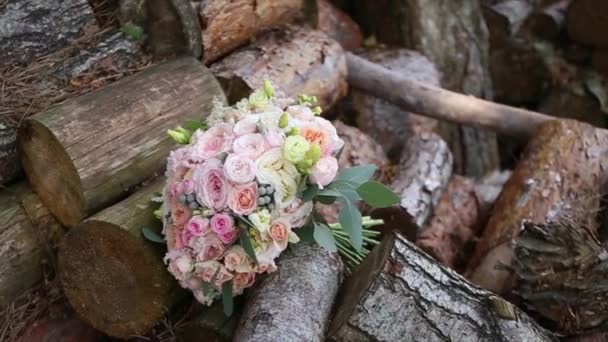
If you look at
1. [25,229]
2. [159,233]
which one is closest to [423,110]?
[159,233]

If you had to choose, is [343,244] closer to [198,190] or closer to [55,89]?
[198,190]

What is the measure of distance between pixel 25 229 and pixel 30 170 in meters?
0.18

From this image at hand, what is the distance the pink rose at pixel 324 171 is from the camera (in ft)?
6.64

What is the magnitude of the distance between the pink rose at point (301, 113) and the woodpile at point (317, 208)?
37cm

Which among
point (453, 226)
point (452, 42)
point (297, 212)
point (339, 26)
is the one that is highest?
point (297, 212)

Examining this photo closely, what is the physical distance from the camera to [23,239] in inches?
91.7

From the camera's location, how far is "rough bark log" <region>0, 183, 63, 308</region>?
2295 mm

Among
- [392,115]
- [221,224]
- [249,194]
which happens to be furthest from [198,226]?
[392,115]

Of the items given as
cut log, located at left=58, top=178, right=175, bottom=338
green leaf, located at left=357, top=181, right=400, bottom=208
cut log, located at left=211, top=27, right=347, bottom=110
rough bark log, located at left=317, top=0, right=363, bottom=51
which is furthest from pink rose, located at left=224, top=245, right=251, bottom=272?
rough bark log, located at left=317, top=0, right=363, bottom=51

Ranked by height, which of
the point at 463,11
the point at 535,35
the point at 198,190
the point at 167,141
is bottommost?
the point at 535,35

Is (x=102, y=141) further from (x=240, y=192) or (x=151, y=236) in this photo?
(x=240, y=192)

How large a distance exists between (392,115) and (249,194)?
1.73m

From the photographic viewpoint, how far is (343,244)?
237cm

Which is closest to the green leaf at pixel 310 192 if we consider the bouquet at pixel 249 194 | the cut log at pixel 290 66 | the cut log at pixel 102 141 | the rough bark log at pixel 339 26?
the bouquet at pixel 249 194
